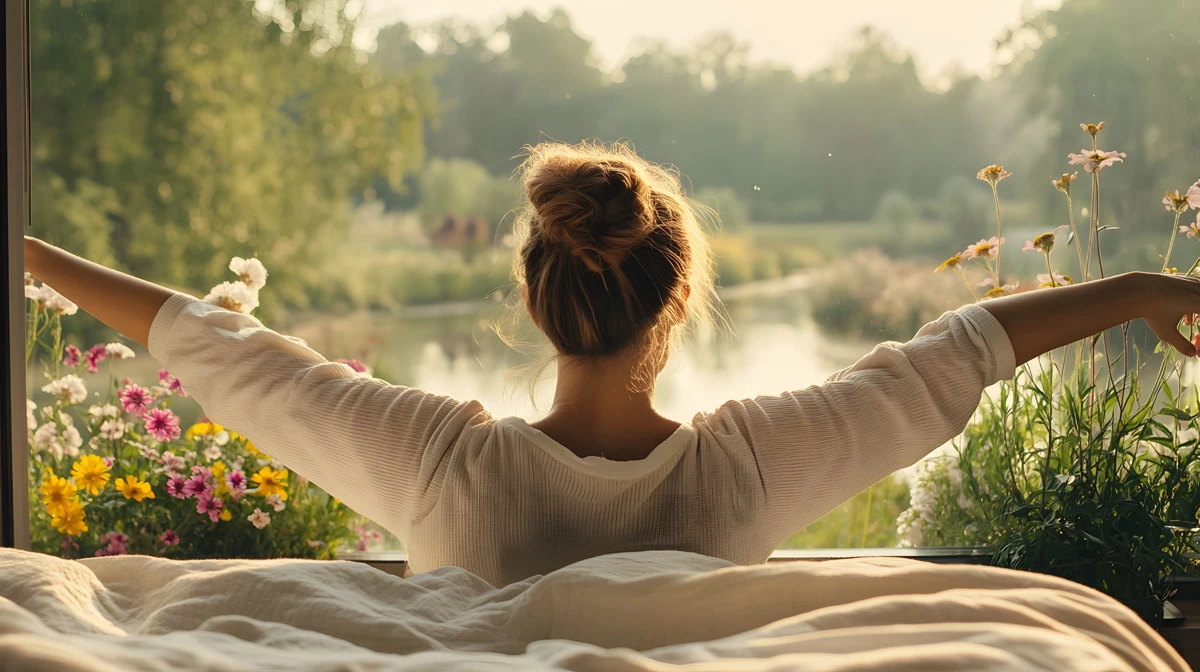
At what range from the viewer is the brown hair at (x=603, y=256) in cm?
109

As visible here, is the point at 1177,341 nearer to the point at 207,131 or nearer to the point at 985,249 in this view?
the point at 985,249

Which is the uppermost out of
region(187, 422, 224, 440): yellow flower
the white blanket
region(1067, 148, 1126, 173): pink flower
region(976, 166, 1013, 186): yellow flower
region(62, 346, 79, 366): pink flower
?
region(976, 166, 1013, 186): yellow flower

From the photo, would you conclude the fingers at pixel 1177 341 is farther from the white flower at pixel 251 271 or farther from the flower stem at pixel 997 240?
the white flower at pixel 251 271

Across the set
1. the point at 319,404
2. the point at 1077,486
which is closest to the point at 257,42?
the point at 319,404

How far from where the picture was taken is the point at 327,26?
182cm

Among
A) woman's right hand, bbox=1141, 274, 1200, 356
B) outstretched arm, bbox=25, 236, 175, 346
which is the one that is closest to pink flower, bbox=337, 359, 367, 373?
outstretched arm, bbox=25, 236, 175, 346

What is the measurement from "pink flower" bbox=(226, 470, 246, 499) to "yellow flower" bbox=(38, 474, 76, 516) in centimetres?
30

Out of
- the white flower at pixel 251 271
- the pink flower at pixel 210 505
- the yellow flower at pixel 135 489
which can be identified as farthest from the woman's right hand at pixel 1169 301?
the yellow flower at pixel 135 489

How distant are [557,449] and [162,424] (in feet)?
3.42

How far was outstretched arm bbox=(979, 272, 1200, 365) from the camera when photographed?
1137 millimetres

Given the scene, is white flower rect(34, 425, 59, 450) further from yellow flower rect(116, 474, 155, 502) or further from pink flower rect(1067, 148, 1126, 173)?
pink flower rect(1067, 148, 1126, 173)

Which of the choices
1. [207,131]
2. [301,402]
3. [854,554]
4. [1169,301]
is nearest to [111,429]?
[207,131]

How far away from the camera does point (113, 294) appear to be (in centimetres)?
120

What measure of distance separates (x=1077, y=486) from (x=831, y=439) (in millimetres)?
697
